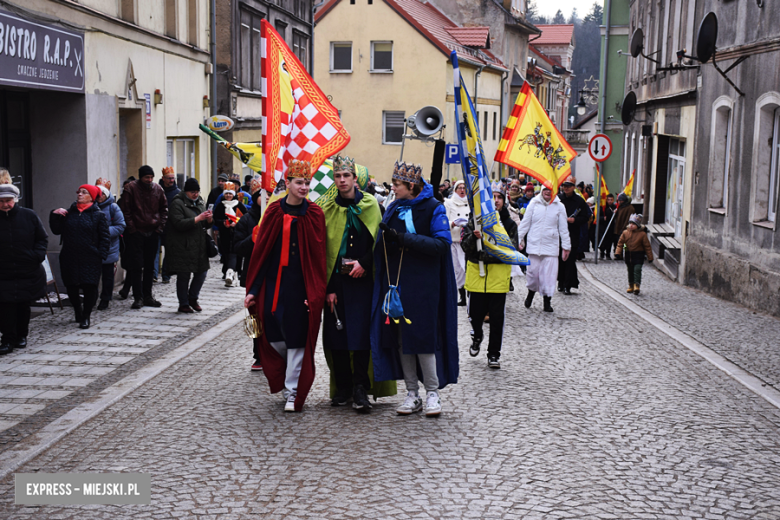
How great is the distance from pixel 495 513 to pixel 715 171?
1429 cm

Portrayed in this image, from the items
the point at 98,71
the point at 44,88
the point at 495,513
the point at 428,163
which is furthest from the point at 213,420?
the point at 428,163

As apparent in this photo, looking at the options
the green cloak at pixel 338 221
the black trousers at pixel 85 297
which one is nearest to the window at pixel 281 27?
the black trousers at pixel 85 297

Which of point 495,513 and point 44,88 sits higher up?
point 44,88

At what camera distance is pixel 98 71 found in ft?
48.2

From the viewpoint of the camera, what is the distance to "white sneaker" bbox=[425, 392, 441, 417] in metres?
7.22

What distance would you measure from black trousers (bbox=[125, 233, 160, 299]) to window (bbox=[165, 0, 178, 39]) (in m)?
6.83

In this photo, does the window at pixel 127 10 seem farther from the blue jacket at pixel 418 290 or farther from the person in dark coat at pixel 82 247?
the blue jacket at pixel 418 290

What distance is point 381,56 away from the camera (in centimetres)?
4234

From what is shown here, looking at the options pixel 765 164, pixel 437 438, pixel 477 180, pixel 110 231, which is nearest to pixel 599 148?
pixel 765 164

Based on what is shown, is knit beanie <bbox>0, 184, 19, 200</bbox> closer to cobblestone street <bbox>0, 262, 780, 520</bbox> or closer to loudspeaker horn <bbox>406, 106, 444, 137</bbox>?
cobblestone street <bbox>0, 262, 780, 520</bbox>

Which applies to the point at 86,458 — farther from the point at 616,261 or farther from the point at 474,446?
the point at 616,261

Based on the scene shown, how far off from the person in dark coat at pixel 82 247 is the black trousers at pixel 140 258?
4.86ft

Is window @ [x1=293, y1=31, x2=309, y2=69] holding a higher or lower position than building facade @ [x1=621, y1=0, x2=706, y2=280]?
higher

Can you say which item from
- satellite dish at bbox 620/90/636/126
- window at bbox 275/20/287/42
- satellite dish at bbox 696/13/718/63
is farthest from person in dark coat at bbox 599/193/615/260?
window at bbox 275/20/287/42
